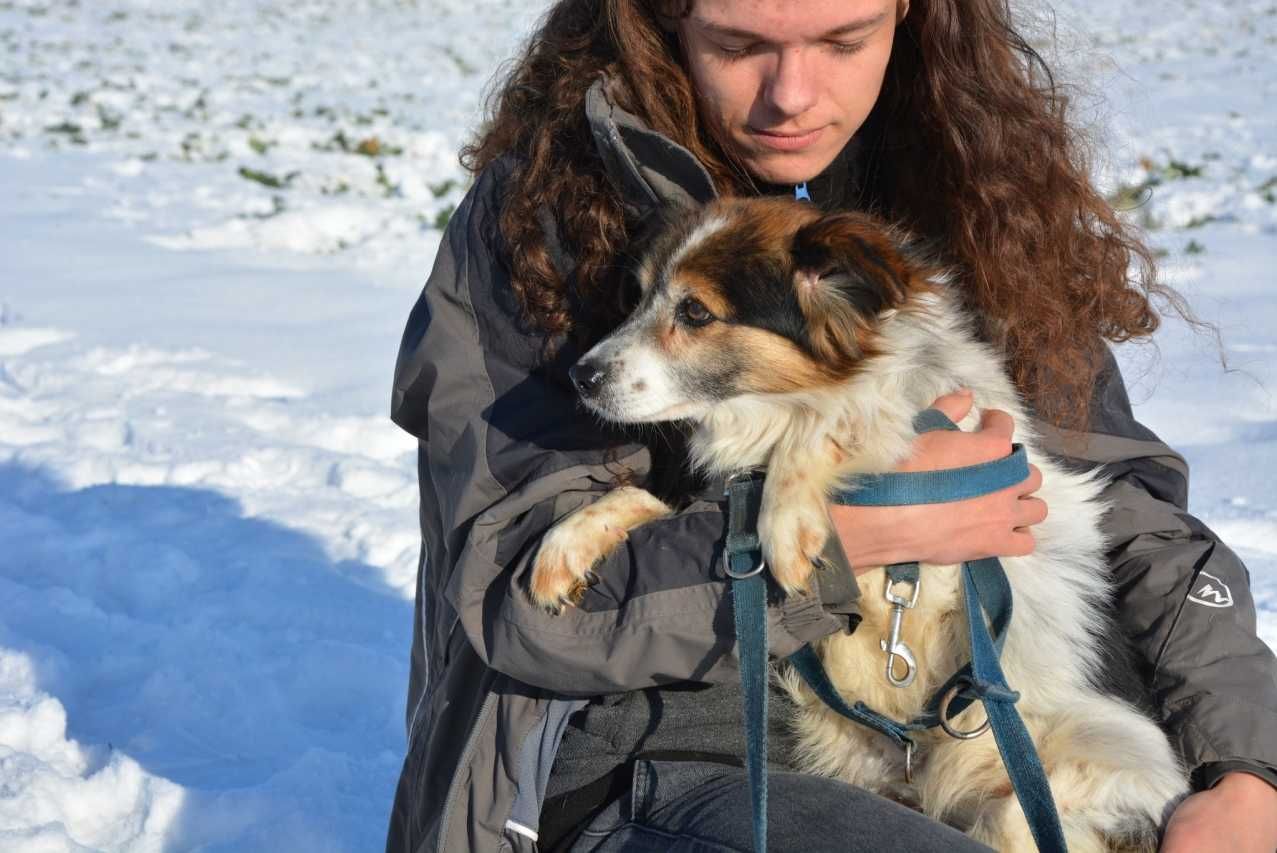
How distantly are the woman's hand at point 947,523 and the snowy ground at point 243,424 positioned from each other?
0.94m

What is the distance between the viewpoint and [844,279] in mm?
2281

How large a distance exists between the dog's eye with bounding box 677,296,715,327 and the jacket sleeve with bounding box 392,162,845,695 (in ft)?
0.94

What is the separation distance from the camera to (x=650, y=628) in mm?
1941

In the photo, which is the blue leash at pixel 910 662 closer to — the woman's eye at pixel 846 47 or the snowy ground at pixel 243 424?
the woman's eye at pixel 846 47

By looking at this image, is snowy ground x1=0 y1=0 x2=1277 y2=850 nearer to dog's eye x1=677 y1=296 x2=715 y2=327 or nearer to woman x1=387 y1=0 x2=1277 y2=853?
woman x1=387 y1=0 x2=1277 y2=853

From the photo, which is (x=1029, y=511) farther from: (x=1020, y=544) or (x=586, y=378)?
(x=586, y=378)

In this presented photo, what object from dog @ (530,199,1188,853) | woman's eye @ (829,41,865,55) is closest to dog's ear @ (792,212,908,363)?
dog @ (530,199,1188,853)

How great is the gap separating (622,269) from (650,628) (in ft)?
2.47

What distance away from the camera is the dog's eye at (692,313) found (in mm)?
2404

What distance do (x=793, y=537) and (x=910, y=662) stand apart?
13.6 inches

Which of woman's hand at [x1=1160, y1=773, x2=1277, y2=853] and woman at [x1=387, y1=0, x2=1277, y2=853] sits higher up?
woman at [x1=387, y1=0, x2=1277, y2=853]

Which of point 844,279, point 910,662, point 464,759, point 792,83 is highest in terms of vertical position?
point 792,83

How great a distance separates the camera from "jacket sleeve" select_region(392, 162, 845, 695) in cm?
195

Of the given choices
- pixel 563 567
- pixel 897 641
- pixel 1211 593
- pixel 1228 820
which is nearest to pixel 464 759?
pixel 563 567
